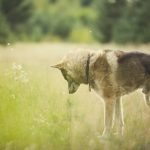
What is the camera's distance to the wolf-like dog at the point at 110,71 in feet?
28.9

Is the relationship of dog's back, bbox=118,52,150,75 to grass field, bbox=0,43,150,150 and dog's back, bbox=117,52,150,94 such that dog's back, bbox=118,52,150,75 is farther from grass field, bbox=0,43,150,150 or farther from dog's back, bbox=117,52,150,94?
grass field, bbox=0,43,150,150

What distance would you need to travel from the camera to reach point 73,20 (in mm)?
59094

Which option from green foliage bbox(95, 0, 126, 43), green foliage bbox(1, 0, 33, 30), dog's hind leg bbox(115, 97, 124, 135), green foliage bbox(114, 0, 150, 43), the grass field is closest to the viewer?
the grass field

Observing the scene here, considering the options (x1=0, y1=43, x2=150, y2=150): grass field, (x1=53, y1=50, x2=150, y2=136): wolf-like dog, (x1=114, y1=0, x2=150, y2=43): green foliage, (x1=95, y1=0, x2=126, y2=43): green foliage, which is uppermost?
(x1=95, y1=0, x2=126, y2=43): green foliage

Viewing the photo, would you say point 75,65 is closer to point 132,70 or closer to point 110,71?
point 110,71

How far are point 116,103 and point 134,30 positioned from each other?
65.4 ft

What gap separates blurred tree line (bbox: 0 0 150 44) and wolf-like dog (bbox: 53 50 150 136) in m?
9.64

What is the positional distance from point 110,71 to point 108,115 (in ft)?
2.08

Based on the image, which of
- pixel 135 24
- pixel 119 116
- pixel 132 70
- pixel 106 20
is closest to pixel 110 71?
pixel 132 70

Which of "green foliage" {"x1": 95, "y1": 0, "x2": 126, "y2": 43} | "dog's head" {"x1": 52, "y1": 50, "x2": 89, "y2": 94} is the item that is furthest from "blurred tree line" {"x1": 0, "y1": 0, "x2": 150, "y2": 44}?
"dog's head" {"x1": 52, "y1": 50, "x2": 89, "y2": 94}

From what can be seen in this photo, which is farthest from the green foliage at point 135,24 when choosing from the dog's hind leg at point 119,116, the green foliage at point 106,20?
the dog's hind leg at point 119,116

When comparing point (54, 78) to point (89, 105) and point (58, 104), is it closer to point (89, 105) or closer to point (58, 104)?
point (89, 105)

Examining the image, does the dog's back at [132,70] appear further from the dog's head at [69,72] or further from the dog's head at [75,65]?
the dog's head at [69,72]

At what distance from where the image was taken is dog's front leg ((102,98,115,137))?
879 cm
